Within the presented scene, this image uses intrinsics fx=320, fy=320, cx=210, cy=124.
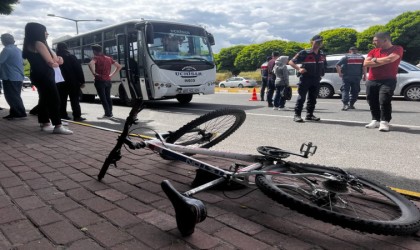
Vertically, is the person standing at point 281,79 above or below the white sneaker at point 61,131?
above

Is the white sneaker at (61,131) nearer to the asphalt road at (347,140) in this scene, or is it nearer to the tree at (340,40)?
the asphalt road at (347,140)

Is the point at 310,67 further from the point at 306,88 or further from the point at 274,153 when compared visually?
the point at 274,153

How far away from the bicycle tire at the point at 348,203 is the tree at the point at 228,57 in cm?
7015

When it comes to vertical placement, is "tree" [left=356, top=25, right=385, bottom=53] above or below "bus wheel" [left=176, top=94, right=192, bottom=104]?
above

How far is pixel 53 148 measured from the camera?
4281mm

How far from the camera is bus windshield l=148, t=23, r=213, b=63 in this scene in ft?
34.1

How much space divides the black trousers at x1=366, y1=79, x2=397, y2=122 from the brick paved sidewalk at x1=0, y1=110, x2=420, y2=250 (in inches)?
164

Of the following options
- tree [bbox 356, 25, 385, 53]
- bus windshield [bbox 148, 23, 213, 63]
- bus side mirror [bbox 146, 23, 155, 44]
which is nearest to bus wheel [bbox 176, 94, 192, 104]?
bus windshield [bbox 148, 23, 213, 63]

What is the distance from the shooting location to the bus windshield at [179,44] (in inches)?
409

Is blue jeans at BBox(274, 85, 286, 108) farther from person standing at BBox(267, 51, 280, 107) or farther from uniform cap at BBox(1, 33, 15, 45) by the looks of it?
uniform cap at BBox(1, 33, 15, 45)

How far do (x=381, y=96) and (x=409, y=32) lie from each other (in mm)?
48307

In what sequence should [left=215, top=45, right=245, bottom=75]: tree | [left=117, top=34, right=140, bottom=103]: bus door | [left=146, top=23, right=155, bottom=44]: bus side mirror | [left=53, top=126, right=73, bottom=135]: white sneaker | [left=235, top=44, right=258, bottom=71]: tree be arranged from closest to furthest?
1. [left=53, top=126, right=73, bottom=135]: white sneaker
2. [left=146, top=23, right=155, bottom=44]: bus side mirror
3. [left=117, top=34, right=140, bottom=103]: bus door
4. [left=235, top=44, right=258, bottom=71]: tree
5. [left=215, top=45, right=245, bottom=75]: tree

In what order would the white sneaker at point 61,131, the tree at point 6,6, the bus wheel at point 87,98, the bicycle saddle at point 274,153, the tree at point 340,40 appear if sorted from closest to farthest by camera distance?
1. the bicycle saddle at point 274,153
2. the white sneaker at point 61,131
3. the tree at point 6,6
4. the bus wheel at point 87,98
5. the tree at point 340,40

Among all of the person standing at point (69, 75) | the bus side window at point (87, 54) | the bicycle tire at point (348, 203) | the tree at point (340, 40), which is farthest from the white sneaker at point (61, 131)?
the tree at point (340, 40)
